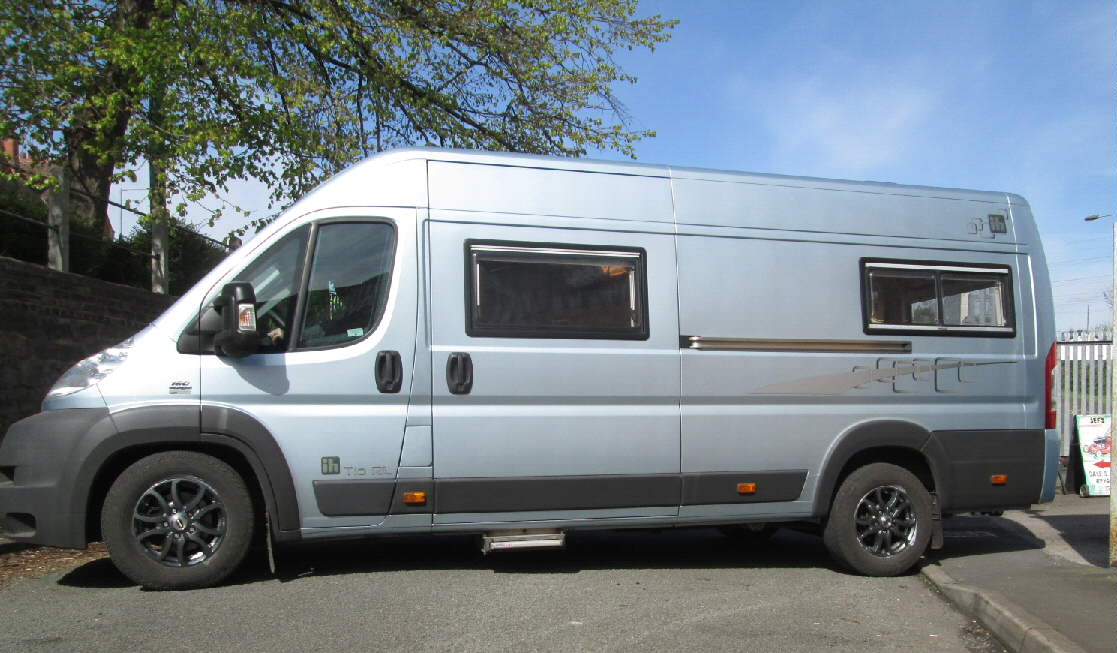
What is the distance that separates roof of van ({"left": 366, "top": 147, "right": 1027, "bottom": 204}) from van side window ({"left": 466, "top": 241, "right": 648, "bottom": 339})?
575 millimetres

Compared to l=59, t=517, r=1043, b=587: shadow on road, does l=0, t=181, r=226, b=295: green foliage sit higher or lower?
higher

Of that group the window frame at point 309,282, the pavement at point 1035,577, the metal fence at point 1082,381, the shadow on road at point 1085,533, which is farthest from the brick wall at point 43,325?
the metal fence at point 1082,381

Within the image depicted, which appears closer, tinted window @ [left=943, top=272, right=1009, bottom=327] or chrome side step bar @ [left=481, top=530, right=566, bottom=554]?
chrome side step bar @ [left=481, top=530, right=566, bottom=554]

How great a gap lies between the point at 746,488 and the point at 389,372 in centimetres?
258

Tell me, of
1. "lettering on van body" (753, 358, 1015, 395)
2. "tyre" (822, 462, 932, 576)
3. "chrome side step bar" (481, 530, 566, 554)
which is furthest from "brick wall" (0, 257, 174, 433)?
"tyre" (822, 462, 932, 576)

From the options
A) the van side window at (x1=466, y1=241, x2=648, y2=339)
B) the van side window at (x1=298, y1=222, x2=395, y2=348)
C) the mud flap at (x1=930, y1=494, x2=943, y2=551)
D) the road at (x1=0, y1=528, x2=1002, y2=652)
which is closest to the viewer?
the road at (x1=0, y1=528, x2=1002, y2=652)

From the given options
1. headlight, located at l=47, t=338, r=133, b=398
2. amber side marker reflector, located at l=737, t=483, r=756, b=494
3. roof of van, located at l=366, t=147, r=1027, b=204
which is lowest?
amber side marker reflector, located at l=737, t=483, r=756, b=494

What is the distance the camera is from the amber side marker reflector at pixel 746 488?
627 centimetres

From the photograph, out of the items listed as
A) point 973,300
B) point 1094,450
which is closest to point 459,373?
point 973,300

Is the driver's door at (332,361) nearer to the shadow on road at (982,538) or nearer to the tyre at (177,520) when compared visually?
the tyre at (177,520)

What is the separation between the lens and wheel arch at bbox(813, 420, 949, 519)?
6.43 metres

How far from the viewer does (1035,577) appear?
6.36 m

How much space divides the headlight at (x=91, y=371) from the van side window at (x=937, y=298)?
501cm

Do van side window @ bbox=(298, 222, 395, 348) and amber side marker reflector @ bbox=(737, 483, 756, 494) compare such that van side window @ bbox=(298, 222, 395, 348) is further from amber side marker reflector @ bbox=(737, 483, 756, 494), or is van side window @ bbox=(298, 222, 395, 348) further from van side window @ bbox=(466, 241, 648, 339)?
amber side marker reflector @ bbox=(737, 483, 756, 494)
